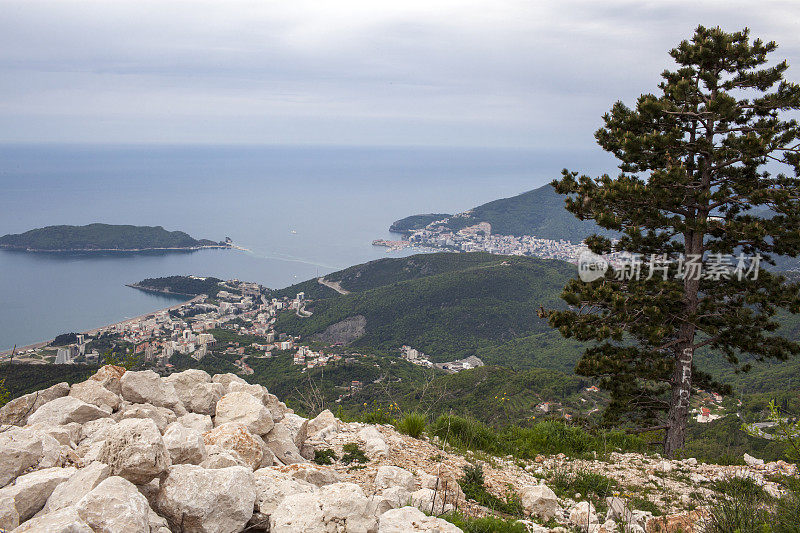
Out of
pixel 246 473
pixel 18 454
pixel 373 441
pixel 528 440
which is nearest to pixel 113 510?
pixel 246 473

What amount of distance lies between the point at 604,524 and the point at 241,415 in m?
3.32

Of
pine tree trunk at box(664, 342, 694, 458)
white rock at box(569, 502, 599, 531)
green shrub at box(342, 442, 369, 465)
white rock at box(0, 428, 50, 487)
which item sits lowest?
pine tree trunk at box(664, 342, 694, 458)

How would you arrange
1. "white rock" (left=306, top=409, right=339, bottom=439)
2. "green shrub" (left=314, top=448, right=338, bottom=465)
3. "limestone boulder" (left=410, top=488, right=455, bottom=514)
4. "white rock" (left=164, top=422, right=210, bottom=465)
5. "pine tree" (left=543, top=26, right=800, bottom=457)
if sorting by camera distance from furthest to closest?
"pine tree" (left=543, top=26, right=800, bottom=457) < "white rock" (left=306, top=409, right=339, bottom=439) < "green shrub" (left=314, top=448, right=338, bottom=465) < "limestone boulder" (left=410, top=488, right=455, bottom=514) < "white rock" (left=164, top=422, right=210, bottom=465)

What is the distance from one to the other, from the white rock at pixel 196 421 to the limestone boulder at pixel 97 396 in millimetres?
653

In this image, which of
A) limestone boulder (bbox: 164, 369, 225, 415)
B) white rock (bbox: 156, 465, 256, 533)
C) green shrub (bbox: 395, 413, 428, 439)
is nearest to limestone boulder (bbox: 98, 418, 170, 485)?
white rock (bbox: 156, 465, 256, 533)

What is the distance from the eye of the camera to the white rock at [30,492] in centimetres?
264

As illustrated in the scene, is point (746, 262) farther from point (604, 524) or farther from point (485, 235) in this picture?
point (485, 235)

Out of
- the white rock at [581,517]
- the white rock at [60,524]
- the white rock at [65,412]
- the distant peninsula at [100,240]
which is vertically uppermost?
the distant peninsula at [100,240]

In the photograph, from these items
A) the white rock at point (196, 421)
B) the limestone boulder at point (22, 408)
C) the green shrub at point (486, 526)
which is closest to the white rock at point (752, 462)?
the green shrub at point (486, 526)

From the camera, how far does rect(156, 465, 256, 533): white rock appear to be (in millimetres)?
2742

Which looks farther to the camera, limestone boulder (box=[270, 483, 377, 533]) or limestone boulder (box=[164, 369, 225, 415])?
limestone boulder (box=[164, 369, 225, 415])

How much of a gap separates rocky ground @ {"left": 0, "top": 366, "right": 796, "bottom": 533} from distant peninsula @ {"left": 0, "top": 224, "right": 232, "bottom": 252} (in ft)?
364

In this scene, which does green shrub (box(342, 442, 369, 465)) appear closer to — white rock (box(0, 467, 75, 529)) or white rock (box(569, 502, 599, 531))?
white rock (box(569, 502, 599, 531))

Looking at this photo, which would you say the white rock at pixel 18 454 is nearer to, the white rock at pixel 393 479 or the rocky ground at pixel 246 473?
the rocky ground at pixel 246 473
